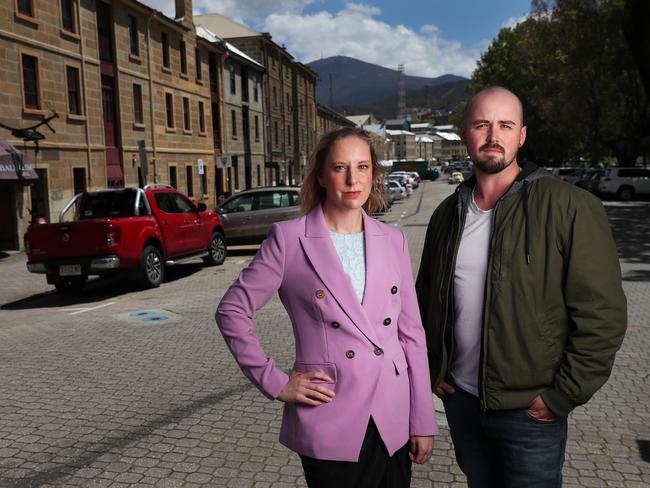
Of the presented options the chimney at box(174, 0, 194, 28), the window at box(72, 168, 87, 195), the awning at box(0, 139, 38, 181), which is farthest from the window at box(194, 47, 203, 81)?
the awning at box(0, 139, 38, 181)

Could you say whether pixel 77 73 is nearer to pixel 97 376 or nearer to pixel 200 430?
pixel 97 376

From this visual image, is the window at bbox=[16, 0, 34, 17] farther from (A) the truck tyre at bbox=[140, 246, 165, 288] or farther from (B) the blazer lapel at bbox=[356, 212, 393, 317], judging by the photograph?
(B) the blazer lapel at bbox=[356, 212, 393, 317]

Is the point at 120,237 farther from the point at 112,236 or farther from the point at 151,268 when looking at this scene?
the point at 151,268

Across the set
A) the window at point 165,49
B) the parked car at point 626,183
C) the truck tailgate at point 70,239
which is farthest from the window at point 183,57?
the parked car at point 626,183

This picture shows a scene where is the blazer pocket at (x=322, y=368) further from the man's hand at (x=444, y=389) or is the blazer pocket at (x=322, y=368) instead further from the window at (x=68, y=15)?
the window at (x=68, y=15)

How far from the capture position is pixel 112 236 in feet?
33.2

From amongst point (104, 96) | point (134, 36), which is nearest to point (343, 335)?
point (104, 96)

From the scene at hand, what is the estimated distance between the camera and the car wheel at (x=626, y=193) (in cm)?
3269

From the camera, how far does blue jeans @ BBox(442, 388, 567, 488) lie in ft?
7.08

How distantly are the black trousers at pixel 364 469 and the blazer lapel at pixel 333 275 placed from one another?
1.20ft

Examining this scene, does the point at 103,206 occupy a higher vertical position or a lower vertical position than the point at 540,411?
higher

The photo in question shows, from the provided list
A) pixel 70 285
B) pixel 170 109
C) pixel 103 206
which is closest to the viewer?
pixel 103 206

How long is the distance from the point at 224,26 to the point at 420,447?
174 feet

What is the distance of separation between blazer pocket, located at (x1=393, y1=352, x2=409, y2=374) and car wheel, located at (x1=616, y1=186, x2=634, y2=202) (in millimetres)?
34708
